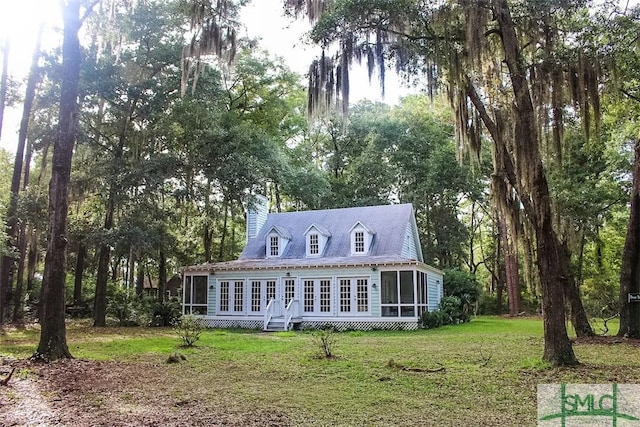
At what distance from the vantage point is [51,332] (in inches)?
354

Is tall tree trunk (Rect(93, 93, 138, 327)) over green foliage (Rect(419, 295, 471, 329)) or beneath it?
over

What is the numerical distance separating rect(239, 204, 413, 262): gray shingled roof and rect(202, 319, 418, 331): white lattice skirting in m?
2.67

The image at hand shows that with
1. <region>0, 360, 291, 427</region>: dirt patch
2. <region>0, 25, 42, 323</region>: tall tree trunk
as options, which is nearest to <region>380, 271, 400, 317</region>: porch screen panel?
<region>0, 360, 291, 427</region>: dirt patch

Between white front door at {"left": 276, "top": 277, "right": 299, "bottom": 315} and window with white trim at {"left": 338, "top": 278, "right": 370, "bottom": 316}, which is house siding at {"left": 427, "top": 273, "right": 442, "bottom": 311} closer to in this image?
window with white trim at {"left": 338, "top": 278, "right": 370, "bottom": 316}

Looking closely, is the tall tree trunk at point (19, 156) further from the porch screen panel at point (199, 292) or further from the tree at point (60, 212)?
the tree at point (60, 212)

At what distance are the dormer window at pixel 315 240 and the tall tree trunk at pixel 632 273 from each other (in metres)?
11.4

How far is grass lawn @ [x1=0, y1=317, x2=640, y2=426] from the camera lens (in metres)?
5.19

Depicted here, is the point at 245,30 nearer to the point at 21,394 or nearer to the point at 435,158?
the point at 21,394

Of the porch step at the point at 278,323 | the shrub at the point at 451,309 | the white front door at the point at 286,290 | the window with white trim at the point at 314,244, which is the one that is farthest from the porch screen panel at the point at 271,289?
the shrub at the point at 451,309

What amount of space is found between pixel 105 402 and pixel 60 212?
4997 millimetres

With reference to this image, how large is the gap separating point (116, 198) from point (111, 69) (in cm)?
477

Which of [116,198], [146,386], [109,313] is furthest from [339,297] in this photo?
[146,386]

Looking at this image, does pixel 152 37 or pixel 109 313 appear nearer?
pixel 152 37

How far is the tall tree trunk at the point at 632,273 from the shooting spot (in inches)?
479
